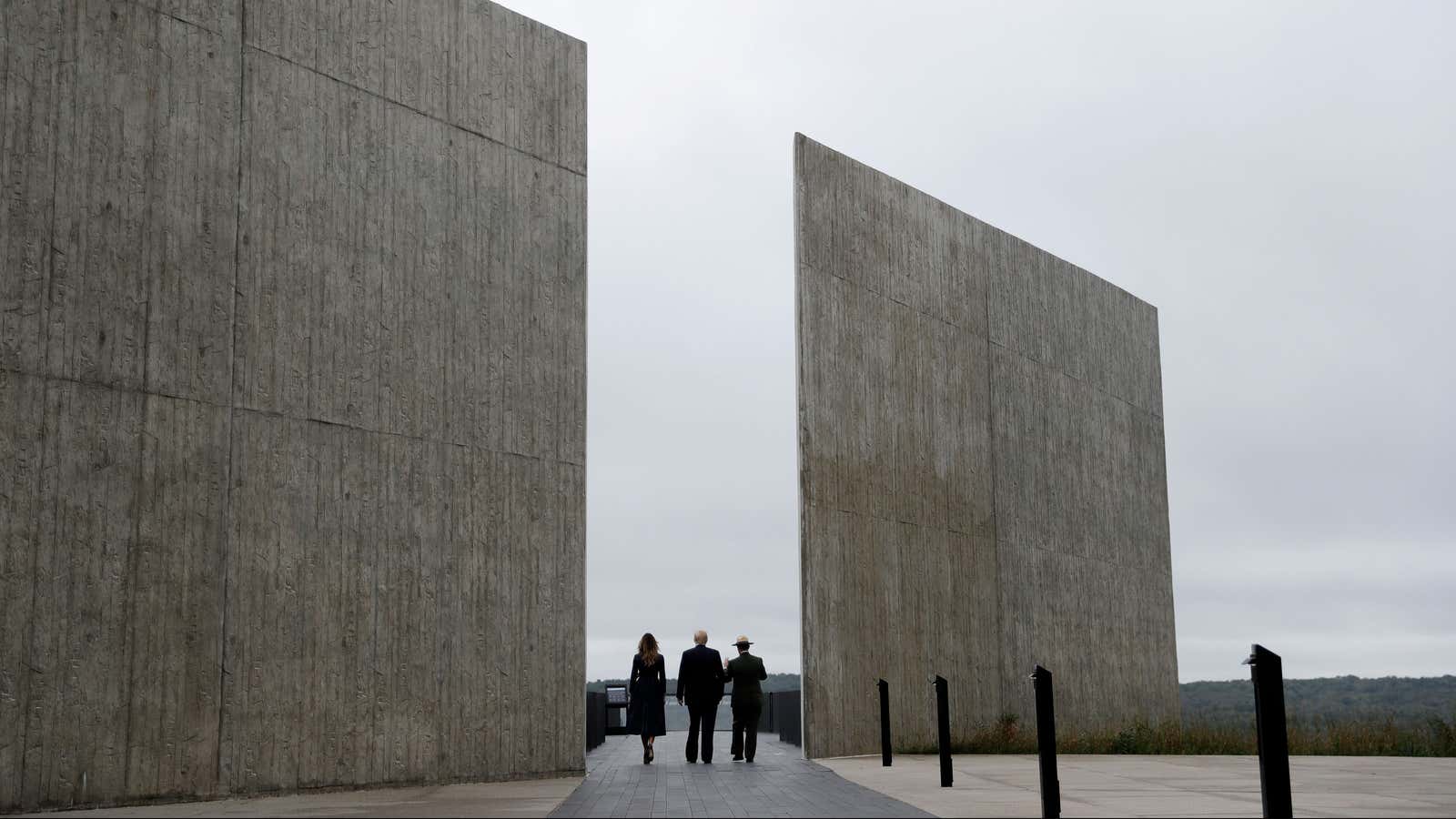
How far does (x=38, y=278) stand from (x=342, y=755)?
177 inches

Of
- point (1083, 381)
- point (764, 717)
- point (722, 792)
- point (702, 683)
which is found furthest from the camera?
point (764, 717)

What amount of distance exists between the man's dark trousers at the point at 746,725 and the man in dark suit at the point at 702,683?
0.87 feet

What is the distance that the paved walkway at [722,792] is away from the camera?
9203 mm

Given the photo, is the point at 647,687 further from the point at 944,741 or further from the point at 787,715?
the point at 787,715

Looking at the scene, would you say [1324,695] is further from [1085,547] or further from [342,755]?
[342,755]

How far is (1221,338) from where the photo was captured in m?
29.1

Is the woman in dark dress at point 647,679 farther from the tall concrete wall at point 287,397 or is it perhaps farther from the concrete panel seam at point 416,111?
the concrete panel seam at point 416,111

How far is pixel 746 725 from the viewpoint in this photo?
51.1ft

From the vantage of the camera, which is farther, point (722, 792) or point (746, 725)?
point (746, 725)

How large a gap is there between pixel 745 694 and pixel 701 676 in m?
0.59

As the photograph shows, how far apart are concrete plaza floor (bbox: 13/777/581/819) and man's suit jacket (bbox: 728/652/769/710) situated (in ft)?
11.1

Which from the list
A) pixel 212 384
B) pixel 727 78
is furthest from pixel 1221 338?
pixel 727 78

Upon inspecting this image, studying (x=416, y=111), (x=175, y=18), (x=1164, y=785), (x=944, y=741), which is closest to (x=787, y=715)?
(x=1164, y=785)

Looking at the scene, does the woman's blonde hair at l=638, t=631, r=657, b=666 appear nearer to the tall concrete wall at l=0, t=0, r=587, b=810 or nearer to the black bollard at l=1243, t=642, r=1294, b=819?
the tall concrete wall at l=0, t=0, r=587, b=810
